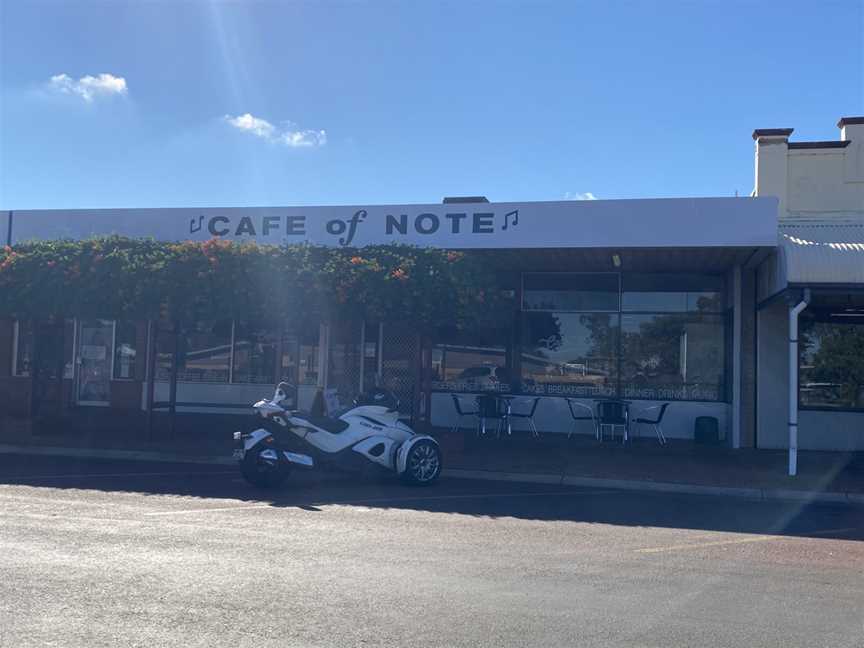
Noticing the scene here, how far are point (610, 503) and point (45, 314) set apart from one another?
11141 mm

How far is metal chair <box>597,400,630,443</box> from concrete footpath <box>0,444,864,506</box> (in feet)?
10.8

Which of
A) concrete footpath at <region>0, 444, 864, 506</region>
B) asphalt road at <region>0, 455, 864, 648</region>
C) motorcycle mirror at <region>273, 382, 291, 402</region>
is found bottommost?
asphalt road at <region>0, 455, 864, 648</region>

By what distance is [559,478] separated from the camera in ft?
44.5

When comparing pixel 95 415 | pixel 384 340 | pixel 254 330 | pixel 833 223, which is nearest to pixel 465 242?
pixel 384 340

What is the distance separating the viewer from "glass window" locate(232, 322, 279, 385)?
2020cm

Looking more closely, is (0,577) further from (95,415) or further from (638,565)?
(95,415)

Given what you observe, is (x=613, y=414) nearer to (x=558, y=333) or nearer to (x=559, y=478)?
(x=558, y=333)

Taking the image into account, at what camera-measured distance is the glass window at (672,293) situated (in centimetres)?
1855

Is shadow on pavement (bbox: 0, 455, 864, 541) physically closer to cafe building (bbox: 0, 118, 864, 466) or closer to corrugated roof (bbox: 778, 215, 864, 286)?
cafe building (bbox: 0, 118, 864, 466)

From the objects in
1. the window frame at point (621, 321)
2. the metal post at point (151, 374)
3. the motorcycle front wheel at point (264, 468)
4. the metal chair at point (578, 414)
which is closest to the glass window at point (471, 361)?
the window frame at point (621, 321)

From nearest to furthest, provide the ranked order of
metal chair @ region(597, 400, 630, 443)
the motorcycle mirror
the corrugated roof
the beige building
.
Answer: the motorcycle mirror
the corrugated roof
the beige building
metal chair @ region(597, 400, 630, 443)

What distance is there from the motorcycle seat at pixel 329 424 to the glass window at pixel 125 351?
986cm

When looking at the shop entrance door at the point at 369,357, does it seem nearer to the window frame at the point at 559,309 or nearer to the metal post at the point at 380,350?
the metal post at the point at 380,350

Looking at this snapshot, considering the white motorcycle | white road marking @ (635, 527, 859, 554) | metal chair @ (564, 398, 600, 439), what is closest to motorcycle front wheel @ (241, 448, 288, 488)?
the white motorcycle
